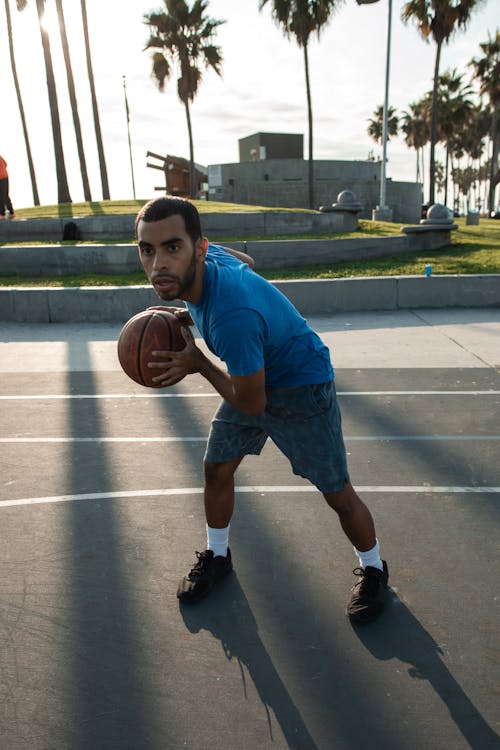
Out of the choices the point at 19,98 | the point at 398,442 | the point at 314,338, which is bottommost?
the point at 398,442

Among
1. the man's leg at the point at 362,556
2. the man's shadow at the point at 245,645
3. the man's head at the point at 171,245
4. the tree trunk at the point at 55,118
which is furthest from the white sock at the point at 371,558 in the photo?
the tree trunk at the point at 55,118

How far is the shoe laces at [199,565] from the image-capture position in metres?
3.38

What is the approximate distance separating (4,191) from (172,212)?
668 inches

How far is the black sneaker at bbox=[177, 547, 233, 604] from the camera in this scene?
3.29 meters

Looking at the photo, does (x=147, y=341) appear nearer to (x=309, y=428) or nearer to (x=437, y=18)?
(x=309, y=428)

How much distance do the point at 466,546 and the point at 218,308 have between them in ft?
7.47

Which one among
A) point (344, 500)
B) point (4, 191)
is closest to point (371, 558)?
point (344, 500)

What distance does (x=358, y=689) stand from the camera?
2.65m

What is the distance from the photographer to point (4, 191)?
1762 centimetres

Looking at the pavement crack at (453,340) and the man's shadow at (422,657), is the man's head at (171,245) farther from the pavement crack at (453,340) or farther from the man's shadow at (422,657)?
the pavement crack at (453,340)

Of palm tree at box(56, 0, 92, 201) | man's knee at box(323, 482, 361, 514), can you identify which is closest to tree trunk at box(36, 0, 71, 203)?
palm tree at box(56, 0, 92, 201)

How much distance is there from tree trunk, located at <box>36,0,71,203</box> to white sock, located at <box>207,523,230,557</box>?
945 inches

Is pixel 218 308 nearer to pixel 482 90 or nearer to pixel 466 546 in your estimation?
pixel 466 546

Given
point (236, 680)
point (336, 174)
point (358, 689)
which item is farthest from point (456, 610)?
point (336, 174)
